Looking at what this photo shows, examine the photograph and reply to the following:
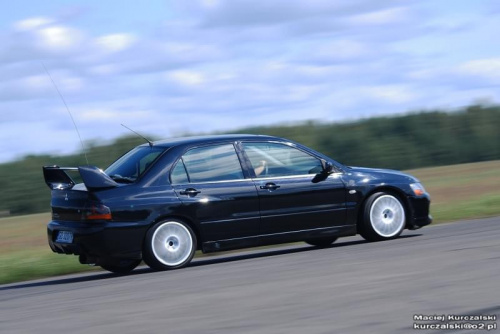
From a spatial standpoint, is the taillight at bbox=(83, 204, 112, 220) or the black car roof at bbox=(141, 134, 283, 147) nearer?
the taillight at bbox=(83, 204, 112, 220)

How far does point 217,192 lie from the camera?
11867mm

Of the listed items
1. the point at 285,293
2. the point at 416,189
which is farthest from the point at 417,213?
the point at 285,293

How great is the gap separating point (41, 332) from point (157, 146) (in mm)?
4853

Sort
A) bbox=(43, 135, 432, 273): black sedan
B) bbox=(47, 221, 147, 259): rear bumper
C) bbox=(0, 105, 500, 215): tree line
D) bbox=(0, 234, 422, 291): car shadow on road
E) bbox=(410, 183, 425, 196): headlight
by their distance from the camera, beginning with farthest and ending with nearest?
bbox=(0, 105, 500, 215): tree line → bbox=(410, 183, 425, 196): headlight → bbox=(0, 234, 422, 291): car shadow on road → bbox=(43, 135, 432, 273): black sedan → bbox=(47, 221, 147, 259): rear bumper

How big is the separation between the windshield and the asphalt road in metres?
1.20

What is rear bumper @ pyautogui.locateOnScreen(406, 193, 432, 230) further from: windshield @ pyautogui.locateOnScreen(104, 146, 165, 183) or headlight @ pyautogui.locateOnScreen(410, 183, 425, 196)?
windshield @ pyautogui.locateOnScreen(104, 146, 165, 183)

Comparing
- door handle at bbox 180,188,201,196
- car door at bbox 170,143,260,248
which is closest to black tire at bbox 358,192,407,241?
car door at bbox 170,143,260,248

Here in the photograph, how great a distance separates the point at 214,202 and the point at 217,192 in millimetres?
138

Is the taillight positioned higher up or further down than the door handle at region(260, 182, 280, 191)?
further down

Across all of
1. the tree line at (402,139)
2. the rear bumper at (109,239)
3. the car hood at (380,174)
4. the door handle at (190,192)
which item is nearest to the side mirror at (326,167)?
the car hood at (380,174)

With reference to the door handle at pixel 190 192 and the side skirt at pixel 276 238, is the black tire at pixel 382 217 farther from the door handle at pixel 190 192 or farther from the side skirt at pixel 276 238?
the door handle at pixel 190 192

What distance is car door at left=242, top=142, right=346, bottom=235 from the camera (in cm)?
1219

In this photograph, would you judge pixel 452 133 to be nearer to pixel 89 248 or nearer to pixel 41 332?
pixel 89 248

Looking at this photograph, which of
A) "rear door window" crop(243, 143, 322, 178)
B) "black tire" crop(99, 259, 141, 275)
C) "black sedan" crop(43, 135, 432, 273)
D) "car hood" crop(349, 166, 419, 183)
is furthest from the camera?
"car hood" crop(349, 166, 419, 183)
